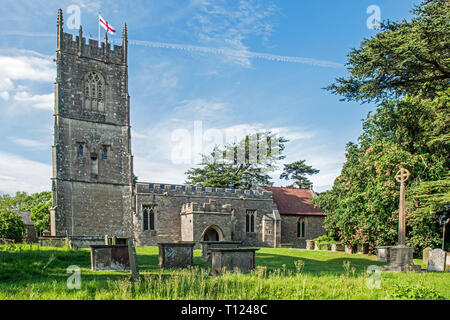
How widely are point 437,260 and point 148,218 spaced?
20.9 metres

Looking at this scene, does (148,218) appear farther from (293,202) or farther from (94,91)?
(293,202)

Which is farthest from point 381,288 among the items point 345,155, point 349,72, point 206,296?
point 345,155

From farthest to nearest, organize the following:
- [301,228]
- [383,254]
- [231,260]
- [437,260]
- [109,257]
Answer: [301,228] → [383,254] → [437,260] → [109,257] → [231,260]

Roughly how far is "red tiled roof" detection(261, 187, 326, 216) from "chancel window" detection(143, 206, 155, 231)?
11.1 m

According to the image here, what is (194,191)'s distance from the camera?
31453 millimetres

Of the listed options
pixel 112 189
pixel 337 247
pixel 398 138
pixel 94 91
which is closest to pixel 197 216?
pixel 112 189

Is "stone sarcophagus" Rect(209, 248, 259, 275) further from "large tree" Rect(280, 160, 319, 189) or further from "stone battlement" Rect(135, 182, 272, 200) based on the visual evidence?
"large tree" Rect(280, 160, 319, 189)

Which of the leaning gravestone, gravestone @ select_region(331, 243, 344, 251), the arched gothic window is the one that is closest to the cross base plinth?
the leaning gravestone

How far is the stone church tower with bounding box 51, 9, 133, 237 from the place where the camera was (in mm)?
28672

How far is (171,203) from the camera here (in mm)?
30234

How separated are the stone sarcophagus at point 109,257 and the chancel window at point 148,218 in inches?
695

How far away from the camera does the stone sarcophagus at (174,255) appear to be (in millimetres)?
12930

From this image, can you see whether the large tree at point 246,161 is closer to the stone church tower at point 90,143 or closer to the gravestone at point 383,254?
the stone church tower at point 90,143
